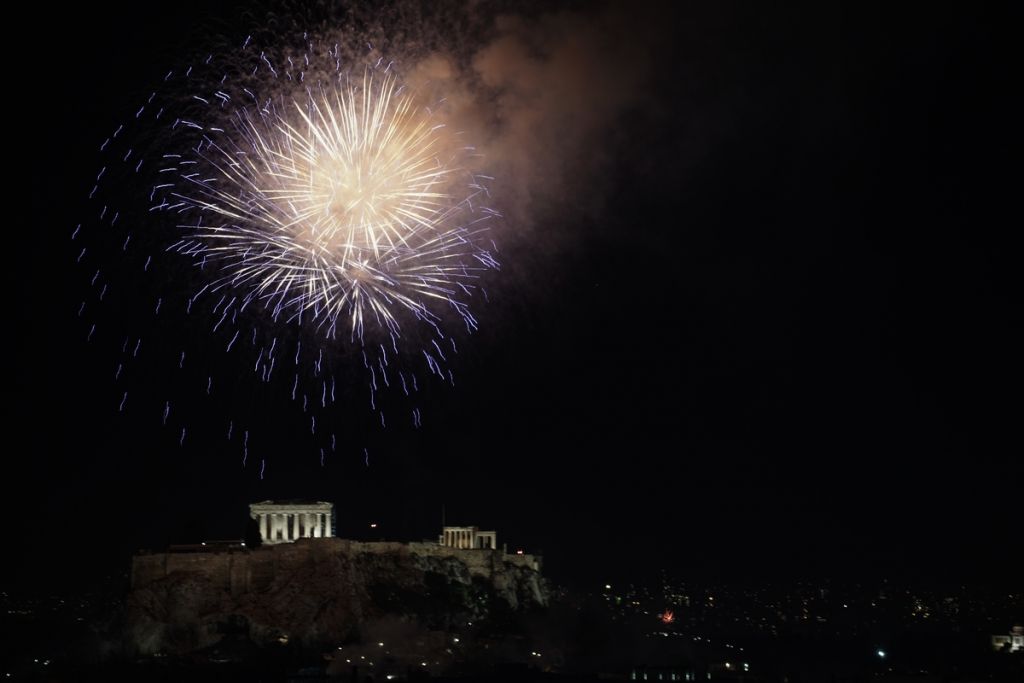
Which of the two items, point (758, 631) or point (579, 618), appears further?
point (758, 631)

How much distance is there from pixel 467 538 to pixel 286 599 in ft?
117

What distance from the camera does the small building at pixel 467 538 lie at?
107188mm

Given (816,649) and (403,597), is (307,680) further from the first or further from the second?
(816,649)

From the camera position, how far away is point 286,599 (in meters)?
73.8

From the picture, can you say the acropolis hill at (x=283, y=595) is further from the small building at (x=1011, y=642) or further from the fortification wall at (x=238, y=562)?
the small building at (x=1011, y=642)

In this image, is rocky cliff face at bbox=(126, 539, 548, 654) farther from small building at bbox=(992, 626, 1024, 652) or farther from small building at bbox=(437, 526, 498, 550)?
small building at bbox=(992, 626, 1024, 652)

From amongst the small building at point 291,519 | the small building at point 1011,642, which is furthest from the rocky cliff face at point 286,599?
the small building at point 1011,642

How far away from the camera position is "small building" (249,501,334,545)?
284 feet

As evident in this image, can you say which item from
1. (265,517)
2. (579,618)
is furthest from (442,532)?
(265,517)

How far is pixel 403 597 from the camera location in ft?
273

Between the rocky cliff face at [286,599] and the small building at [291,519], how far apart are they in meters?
5.52

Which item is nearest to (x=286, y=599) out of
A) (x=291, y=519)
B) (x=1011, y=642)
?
(x=291, y=519)

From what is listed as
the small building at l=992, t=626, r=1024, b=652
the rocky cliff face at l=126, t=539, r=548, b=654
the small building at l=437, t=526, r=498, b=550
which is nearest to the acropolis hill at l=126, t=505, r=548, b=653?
the rocky cliff face at l=126, t=539, r=548, b=654

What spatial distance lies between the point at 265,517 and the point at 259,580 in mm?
11767
